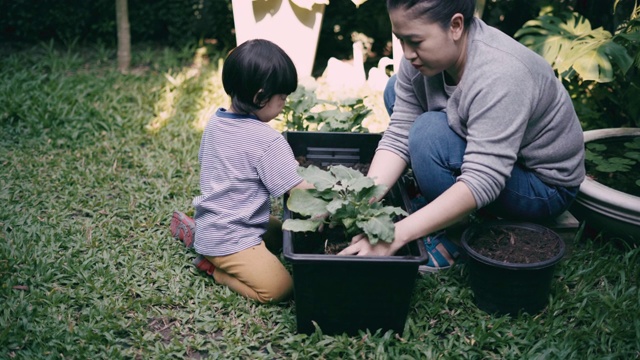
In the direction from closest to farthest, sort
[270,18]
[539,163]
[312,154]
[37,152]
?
[539,163]
[312,154]
[37,152]
[270,18]

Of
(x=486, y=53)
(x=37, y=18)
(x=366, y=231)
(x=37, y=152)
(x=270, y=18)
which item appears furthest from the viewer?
(x=37, y=18)

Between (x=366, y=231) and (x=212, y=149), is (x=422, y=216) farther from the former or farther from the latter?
(x=212, y=149)

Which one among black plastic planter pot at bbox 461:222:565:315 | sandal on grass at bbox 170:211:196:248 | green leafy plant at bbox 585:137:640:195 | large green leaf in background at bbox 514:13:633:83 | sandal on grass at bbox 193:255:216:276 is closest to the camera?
black plastic planter pot at bbox 461:222:565:315

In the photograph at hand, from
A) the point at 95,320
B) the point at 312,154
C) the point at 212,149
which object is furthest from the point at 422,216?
the point at 95,320

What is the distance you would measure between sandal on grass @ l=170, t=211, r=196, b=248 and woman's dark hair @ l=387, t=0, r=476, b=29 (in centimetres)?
128

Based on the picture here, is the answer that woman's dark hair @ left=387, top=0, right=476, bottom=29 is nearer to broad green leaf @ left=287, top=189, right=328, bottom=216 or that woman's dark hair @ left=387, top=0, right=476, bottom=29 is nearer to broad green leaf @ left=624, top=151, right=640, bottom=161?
broad green leaf @ left=287, top=189, right=328, bottom=216

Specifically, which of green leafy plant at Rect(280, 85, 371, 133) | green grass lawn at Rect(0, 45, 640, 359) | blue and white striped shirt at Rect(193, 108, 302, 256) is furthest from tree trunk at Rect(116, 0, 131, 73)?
blue and white striped shirt at Rect(193, 108, 302, 256)

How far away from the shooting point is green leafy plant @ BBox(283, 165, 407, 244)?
1.94 meters

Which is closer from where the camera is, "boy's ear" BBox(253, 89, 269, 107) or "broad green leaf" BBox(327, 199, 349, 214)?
"broad green leaf" BBox(327, 199, 349, 214)

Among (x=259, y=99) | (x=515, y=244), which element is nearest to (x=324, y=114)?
(x=259, y=99)

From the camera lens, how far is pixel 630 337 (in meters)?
2.12

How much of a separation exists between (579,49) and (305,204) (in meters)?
1.86

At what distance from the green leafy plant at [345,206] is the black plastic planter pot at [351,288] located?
0.09 meters

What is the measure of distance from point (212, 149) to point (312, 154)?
0.75 meters
